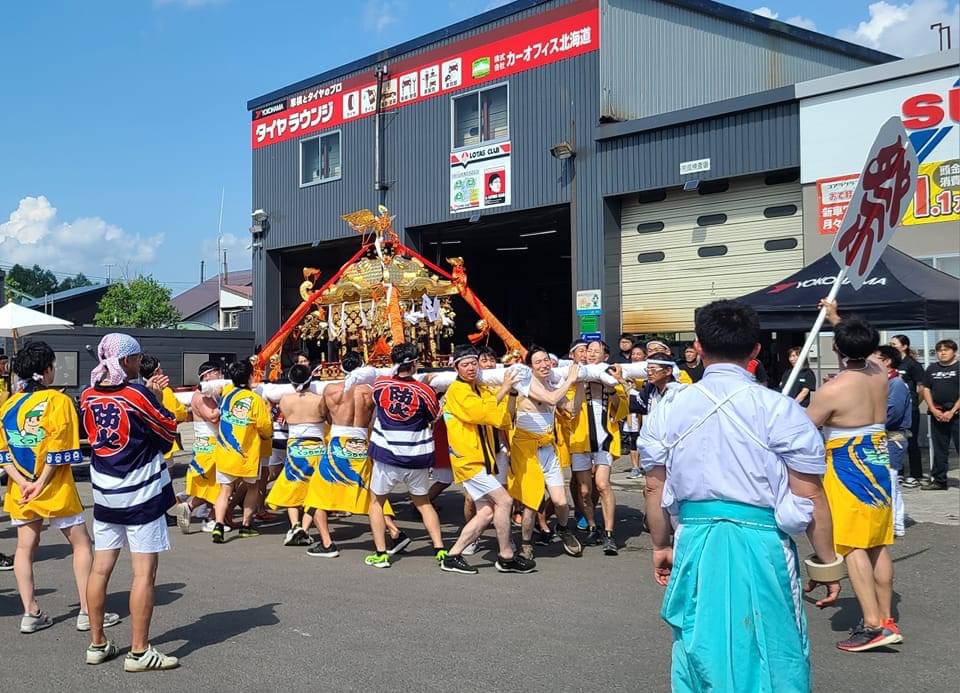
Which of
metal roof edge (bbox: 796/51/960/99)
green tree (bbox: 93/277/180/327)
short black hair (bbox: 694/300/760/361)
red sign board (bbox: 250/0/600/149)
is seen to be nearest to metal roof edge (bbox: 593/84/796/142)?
metal roof edge (bbox: 796/51/960/99)

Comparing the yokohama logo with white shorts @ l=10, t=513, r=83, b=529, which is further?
the yokohama logo

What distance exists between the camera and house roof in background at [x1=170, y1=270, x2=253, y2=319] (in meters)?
53.9

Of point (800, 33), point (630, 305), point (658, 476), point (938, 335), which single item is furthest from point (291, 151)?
point (658, 476)

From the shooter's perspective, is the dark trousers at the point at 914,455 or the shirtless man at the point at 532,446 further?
the dark trousers at the point at 914,455

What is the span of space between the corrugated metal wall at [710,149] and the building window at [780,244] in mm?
1233

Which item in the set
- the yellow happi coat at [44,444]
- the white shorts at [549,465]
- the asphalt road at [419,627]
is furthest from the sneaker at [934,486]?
the yellow happi coat at [44,444]

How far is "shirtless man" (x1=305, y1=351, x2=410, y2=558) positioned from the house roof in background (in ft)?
149

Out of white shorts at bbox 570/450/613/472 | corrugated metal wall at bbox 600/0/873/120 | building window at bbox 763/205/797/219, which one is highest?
corrugated metal wall at bbox 600/0/873/120

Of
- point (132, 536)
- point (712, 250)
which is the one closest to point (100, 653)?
point (132, 536)

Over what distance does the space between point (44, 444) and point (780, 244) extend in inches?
509

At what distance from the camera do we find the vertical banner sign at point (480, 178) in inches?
764

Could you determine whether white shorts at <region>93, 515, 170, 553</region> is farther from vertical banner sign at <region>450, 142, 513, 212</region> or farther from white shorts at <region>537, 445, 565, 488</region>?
vertical banner sign at <region>450, 142, 513, 212</region>

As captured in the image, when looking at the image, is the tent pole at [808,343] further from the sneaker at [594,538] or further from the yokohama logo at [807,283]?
the yokohama logo at [807,283]

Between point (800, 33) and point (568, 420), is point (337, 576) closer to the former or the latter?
point (568, 420)
